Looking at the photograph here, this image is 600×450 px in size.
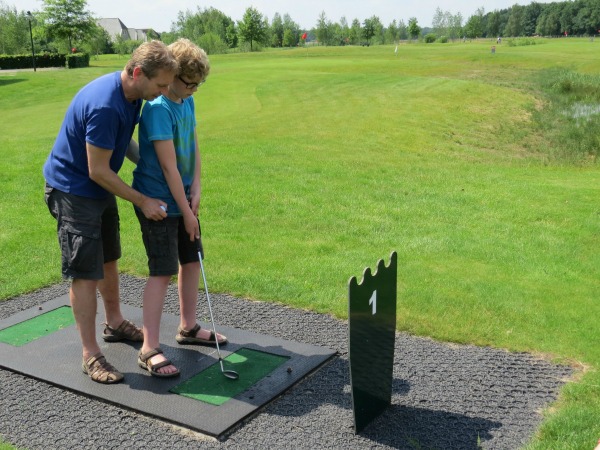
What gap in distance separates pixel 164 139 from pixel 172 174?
204 mm

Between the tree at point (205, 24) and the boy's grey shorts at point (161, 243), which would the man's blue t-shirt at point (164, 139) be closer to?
the boy's grey shorts at point (161, 243)

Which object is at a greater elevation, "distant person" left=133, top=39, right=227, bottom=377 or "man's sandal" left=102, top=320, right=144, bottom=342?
"distant person" left=133, top=39, right=227, bottom=377

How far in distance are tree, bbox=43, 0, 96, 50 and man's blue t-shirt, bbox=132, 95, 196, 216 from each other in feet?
202

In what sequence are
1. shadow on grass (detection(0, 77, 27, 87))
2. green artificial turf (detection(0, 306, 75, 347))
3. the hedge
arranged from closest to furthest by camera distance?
green artificial turf (detection(0, 306, 75, 347)) → shadow on grass (detection(0, 77, 27, 87)) → the hedge

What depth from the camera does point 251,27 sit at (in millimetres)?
80875

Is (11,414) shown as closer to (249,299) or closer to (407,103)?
(249,299)

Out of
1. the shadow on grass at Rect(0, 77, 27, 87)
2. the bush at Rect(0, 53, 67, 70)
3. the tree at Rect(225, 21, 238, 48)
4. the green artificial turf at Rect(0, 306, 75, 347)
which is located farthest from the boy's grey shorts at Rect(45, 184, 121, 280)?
the tree at Rect(225, 21, 238, 48)

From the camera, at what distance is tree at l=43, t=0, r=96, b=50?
59.5 meters

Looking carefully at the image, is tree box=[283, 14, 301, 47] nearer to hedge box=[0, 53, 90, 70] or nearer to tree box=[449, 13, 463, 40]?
tree box=[449, 13, 463, 40]

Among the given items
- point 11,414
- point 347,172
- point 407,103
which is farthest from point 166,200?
point 407,103

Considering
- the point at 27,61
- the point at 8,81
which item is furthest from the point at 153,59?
the point at 27,61

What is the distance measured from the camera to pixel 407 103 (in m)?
20.2

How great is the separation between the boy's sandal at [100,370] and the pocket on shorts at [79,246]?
0.57 m

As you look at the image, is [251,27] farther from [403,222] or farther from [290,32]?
[403,222]
